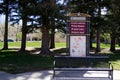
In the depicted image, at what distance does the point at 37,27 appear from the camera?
89.2ft

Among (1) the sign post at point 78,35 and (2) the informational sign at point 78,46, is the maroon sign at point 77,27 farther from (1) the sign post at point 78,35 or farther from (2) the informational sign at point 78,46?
(2) the informational sign at point 78,46

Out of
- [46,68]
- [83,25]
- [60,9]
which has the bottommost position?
[46,68]

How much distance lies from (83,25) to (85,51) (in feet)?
3.73

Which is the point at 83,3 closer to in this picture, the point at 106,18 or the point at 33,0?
the point at 106,18

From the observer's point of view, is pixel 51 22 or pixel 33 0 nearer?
pixel 51 22

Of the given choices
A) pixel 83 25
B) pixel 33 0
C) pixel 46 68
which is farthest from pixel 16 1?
pixel 83 25

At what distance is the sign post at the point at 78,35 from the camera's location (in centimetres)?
1427

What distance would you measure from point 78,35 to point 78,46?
0.48m

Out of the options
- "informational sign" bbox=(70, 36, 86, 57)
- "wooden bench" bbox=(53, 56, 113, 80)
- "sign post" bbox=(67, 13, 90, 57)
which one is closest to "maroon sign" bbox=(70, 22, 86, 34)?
"sign post" bbox=(67, 13, 90, 57)

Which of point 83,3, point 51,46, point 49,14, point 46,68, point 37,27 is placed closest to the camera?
point 46,68

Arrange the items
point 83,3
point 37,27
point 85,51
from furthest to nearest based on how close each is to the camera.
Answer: point 83,3 → point 37,27 → point 85,51

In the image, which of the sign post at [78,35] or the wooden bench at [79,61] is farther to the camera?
the sign post at [78,35]

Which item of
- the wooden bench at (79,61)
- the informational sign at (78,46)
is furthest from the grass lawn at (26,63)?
the wooden bench at (79,61)

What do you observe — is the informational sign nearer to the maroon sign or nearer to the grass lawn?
the maroon sign
